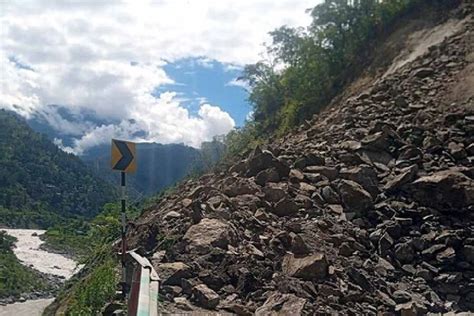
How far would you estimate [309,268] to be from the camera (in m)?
7.30

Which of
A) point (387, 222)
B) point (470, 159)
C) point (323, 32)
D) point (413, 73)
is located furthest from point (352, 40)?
point (387, 222)

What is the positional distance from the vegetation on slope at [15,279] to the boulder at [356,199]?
55.8 meters

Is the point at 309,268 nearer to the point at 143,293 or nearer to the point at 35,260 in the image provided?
the point at 143,293

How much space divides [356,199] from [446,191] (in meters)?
1.54

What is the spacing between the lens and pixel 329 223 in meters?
9.02

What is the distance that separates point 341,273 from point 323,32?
1801 centimetres

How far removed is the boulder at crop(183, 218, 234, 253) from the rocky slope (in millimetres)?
→ 21

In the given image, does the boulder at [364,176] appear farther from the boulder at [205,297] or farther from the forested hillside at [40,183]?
the forested hillside at [40,183]

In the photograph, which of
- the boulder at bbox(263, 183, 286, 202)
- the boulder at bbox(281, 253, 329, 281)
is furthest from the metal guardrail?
Answer: the boulder at bbox(263, 183, 286, 202)

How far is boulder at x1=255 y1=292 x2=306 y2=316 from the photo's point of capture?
21.0ft

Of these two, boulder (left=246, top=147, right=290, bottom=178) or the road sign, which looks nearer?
the road sign

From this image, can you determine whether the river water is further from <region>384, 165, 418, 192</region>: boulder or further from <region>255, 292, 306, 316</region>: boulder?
<region>255, 292, 306, 316</region>: boulder

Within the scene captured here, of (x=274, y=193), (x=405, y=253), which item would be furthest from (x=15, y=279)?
(x=405, y=253)

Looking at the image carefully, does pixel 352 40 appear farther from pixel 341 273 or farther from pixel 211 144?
pixel 341 273
